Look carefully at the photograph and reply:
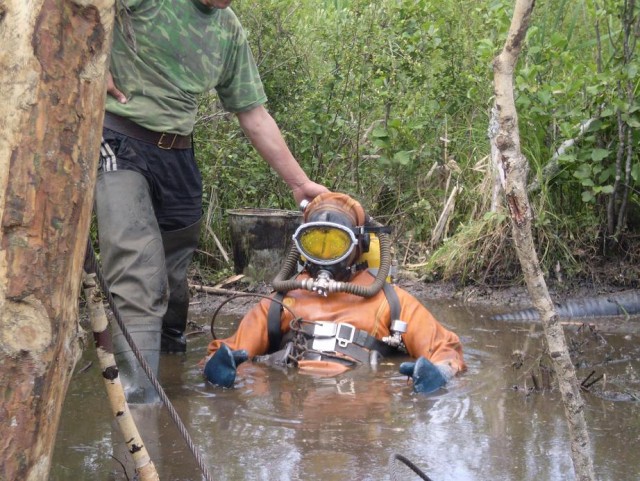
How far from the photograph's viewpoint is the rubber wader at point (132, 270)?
4.34 metres

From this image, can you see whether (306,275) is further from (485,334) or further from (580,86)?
(580,86)

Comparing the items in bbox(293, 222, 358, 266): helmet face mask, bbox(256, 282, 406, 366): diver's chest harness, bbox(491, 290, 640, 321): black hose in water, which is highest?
bbox(293, 222, 358, 266): helmet face mask

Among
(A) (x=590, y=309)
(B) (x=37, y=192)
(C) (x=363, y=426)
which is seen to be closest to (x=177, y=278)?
(C) (x=363, y=426)

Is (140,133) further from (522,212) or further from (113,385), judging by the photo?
(522,212)

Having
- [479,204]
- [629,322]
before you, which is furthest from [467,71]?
[629,322]

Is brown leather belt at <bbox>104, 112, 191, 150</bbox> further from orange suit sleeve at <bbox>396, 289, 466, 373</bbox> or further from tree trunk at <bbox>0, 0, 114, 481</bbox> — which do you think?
tree trunk at <bbox>0, 0, 114, 481</bbox>

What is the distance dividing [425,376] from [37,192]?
277 cm

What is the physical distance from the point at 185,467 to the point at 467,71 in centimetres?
521

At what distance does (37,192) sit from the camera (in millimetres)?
2285

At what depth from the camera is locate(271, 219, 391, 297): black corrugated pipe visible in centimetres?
514

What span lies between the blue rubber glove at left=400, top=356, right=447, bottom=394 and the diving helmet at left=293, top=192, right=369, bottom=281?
800mm

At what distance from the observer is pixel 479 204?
298 inches

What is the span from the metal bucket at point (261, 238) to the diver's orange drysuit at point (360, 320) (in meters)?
1.85

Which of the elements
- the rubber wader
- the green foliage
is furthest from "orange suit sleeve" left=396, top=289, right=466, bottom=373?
the green foliage
